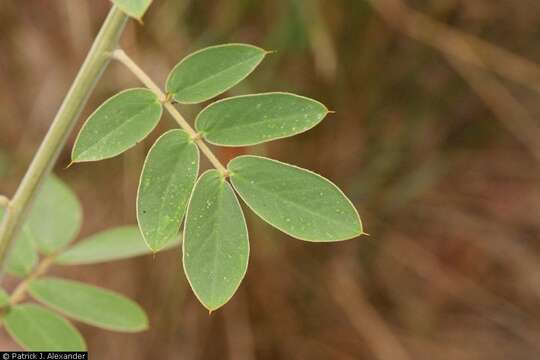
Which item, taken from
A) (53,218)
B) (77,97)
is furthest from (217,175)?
(53,218)

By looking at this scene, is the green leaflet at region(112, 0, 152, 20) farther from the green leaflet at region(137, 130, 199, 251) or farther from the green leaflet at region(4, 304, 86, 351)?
the green leaflet at region(4, 304, 86, 351)

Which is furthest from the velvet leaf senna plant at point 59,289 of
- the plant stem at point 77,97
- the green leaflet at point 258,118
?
the green leaflet at point 258,118

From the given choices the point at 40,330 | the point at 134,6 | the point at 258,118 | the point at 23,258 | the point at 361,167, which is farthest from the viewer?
the point at 361,167

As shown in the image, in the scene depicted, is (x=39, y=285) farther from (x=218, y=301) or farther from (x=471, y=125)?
(x=471, y=125)

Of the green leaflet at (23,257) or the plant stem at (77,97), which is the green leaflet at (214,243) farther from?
the green leaflet at (23,257)

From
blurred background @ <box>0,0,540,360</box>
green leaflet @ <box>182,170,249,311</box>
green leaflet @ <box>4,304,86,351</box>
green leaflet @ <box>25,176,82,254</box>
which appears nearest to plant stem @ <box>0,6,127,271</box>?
green leaflet @ <box>182,170,249,311</box>

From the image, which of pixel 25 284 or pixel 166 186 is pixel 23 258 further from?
pixel 166 186
